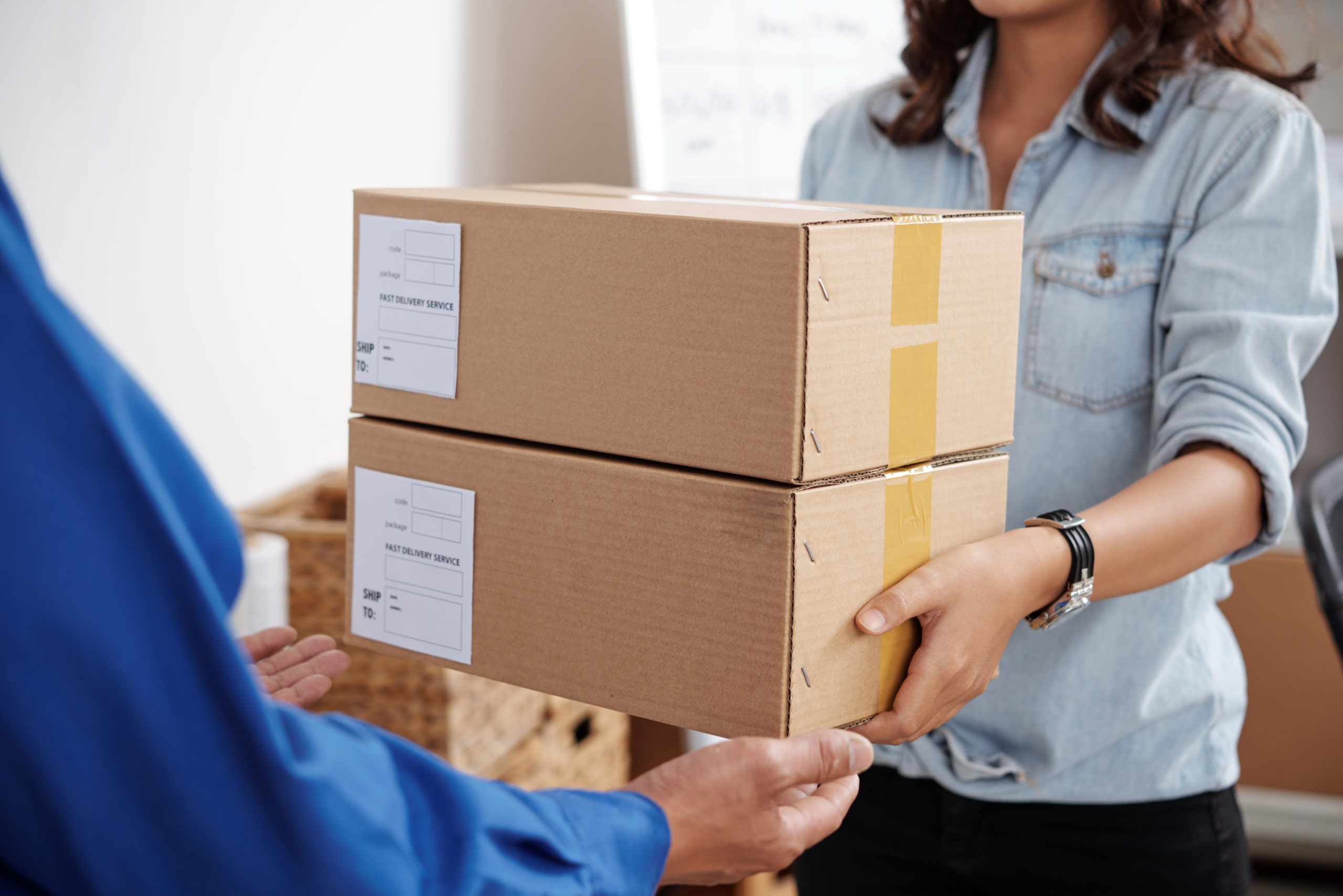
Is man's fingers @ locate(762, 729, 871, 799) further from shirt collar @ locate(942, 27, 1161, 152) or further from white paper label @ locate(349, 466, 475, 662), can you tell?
shirt collar @ locate(942, 27, 1161, 152)

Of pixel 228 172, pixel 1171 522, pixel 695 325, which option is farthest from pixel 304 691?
pixel 228 172

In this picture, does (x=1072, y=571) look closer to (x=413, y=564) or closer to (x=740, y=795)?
(x=740, y=795)

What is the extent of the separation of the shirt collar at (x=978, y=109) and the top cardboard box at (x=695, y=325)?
0.94 ft

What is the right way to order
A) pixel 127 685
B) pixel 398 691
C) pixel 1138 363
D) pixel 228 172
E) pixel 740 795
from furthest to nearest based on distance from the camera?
pixel 228 172 < pixel 398 691 < pixel 1138 363 < pixel 740 795 < pixel 127 685

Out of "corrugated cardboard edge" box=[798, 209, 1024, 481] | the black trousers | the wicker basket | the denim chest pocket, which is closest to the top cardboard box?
"corrugated cardboard edge" box=[798, 209, 1024, 481]

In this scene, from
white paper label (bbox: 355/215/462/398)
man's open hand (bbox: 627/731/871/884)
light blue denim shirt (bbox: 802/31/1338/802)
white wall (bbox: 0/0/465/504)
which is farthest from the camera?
white wall (bbox: 0/0/465/504)

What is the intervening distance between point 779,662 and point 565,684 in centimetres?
16

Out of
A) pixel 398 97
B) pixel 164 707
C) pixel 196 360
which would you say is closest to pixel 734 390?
pixel 164 707

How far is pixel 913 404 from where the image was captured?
673mm

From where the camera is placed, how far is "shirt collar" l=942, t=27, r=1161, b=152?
0.93 metres

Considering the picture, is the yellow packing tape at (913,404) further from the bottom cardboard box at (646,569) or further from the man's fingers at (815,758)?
the man's fingers at (815,758)

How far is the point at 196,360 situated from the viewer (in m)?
1.47

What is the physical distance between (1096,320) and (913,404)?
327 millimetres

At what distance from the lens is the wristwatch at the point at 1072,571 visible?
2.49 ft
